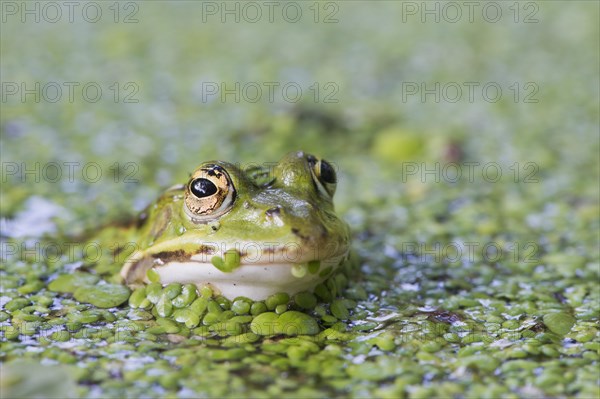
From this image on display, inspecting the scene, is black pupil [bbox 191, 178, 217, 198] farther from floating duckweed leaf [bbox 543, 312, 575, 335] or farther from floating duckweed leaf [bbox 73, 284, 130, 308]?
floating duckweed leaf [bbox 543, 312, 575, 335]

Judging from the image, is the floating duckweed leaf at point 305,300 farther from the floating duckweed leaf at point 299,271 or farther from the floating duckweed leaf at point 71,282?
the floating duckweed leaf at point 71,282

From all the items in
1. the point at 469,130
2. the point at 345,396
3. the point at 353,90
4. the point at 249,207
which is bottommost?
the point at 345,396

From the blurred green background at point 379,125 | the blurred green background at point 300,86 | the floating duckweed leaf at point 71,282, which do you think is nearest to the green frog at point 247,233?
the floating duckweed leaf at point 71,282

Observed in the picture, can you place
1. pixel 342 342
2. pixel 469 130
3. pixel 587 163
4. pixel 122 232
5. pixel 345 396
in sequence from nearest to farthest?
pixel 345 396 → pixel 342 342 → pixel 122 232 → pixel 587 163 → pixel 469 130

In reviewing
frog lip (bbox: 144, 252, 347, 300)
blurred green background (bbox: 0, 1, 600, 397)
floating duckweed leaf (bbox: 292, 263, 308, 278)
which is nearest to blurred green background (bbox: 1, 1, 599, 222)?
blurred green background (bbox: 0, 1, 600, 397)

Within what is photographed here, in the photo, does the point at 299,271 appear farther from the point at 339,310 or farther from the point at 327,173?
the point at 327,173

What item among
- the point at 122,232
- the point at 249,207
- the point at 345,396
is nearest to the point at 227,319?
the point at 249,207

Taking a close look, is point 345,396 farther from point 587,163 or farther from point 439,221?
point 587,163
